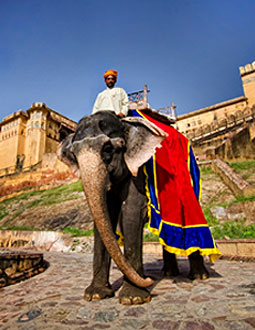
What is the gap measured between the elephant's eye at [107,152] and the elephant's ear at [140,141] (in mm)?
293

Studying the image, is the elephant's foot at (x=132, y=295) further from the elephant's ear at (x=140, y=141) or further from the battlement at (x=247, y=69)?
the battlement at (x=247, y=69)

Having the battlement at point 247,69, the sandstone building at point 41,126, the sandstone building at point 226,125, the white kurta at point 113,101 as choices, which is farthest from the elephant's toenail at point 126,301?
the battlement at point 247,69

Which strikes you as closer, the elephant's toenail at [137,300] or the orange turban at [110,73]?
the elephant's toenail at [137,300]

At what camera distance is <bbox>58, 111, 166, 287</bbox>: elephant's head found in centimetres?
269

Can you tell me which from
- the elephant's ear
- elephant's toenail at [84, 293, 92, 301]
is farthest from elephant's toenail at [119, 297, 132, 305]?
the elephant's ear

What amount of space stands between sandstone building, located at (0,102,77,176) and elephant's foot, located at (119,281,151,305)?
1587 inches

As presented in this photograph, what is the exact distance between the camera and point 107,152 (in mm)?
2879

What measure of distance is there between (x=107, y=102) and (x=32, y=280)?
358 centimetres

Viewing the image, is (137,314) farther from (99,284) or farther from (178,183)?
(178,183)

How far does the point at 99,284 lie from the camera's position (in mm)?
3057

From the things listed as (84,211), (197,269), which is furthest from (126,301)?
(84,211)

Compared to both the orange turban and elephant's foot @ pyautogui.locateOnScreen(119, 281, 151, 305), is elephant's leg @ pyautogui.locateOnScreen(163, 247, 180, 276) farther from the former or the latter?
the orange turban

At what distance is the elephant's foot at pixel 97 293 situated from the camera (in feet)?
9.70

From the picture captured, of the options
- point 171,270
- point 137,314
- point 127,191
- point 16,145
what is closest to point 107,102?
point 127,191
